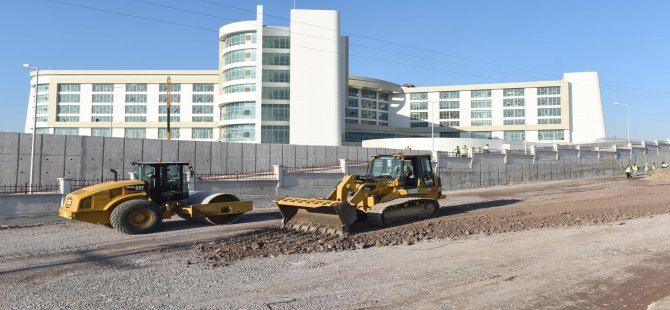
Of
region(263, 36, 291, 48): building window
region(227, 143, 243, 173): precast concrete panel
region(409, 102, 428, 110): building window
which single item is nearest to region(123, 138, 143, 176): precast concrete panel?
region(227, 143, 243, 173): precast concrete panel

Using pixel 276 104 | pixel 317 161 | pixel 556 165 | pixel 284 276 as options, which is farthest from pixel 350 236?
pixel 276 104

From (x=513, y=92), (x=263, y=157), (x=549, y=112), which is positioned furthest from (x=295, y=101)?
(x=549, y=112)

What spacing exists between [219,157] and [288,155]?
6402mm

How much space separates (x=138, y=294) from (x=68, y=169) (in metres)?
21.2

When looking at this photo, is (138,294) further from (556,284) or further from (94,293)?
(556,284)

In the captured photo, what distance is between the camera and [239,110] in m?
67.3

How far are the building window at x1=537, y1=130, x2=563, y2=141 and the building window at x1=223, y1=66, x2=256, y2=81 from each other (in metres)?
63.9

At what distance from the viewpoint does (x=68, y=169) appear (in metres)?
25.6

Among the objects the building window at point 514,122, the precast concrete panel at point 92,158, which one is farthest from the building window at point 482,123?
the precast concrete panel at point 92,158

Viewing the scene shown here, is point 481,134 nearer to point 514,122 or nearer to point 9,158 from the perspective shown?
point 514,122

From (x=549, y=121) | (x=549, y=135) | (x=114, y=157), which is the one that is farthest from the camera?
(x=549, y=121)

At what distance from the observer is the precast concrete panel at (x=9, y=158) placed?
23.6 metres

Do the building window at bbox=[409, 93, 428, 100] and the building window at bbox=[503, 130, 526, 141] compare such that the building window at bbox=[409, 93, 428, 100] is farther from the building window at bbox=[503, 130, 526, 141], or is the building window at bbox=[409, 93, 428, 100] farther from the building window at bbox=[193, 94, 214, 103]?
the building window at bbox=[193, 94, 214, 103]

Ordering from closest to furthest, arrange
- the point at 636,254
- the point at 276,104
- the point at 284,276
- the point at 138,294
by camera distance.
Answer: the point at 138,294 → the point at 284,276 → the point at 636,254 → the point at 276,104
